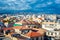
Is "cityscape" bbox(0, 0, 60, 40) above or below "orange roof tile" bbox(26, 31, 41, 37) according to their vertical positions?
above

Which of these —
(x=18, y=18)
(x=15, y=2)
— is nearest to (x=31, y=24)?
(x=18, y=18)

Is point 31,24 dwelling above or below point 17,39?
above

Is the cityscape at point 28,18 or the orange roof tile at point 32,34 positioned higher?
the cityscape at point 28,18

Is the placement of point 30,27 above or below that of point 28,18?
below

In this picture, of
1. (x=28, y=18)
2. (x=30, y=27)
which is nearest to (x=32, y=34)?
(x=30, y=27)

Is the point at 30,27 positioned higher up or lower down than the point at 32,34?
higher up

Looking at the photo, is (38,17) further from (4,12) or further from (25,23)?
(4,12)

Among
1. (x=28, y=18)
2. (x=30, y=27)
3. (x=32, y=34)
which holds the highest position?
(x=28, y=18)

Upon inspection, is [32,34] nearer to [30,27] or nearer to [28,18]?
[30,27]
